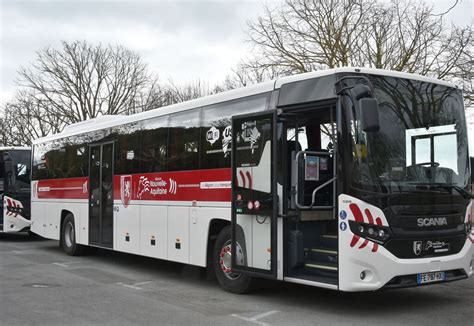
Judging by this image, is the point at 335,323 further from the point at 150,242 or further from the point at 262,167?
the point at 150,242

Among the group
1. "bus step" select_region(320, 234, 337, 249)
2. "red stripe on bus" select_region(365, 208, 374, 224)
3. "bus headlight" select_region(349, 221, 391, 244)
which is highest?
"red stripe on bus" select_region(365, 208, 374, 224)

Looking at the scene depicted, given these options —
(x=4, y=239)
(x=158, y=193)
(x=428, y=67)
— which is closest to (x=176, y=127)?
(x=158, y=193)

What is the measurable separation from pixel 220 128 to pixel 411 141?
126 inches

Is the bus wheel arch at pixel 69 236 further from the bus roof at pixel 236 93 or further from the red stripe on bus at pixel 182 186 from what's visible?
the red stripe on bus at pixel 182 186

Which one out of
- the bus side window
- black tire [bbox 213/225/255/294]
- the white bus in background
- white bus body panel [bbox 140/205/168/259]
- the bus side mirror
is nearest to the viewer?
the bus side mirror

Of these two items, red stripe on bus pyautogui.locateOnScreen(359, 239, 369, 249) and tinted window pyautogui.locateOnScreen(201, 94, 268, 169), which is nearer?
red stripe on bus pyautogui.locateOnScreen(359, 239, 369, 249)

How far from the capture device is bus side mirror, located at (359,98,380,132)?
6820 mm

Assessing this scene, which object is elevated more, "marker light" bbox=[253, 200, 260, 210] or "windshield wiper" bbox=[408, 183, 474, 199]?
"windshield wiper" bbox=[408, 183, 474, 199]

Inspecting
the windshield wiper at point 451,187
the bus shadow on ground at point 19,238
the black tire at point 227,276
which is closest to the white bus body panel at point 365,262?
the windshield wiper at point 451,187

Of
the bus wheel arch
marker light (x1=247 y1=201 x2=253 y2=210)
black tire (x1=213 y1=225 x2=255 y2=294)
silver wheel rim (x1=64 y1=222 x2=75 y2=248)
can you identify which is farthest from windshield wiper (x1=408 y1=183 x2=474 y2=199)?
silver wheel rim (x1=64 y1=222 x2=75 y2=248)

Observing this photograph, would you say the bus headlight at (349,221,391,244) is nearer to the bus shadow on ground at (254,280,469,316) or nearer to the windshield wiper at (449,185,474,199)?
the bus shadow on ground at (254,280,469,316)

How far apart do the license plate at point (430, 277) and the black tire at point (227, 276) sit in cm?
260

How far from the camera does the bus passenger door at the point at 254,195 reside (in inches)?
321

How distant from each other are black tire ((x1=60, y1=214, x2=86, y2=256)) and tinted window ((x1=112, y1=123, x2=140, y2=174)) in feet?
10.1
